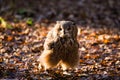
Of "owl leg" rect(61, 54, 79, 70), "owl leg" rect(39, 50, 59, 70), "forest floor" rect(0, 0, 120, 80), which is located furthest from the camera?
"forest floor" rect(0, 0, 120, 80)

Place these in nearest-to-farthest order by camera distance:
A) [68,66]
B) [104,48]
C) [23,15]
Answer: [68,66], [104,48], [23,15]

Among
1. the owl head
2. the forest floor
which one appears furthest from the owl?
the forest floor

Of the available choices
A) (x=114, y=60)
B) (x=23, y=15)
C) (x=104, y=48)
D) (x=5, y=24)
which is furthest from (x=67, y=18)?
(x=114, y=60)

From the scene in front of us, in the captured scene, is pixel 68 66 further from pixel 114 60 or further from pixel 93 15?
pixel 93 15

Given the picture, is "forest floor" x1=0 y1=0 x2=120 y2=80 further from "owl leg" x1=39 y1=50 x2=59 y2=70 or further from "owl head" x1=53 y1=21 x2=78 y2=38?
"owl head" x1=53 y1=21 x2=78 y2=38

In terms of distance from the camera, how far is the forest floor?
23.1ft

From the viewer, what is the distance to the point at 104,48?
8703mm

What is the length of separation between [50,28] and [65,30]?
162 inches

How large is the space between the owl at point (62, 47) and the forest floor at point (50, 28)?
0.24m

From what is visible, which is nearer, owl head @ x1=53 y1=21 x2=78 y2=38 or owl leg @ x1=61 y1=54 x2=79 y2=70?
owl head @ x1=53 y1=21 x2=78 y2=38

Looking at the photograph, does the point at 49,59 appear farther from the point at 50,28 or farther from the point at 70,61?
the point at 50,28

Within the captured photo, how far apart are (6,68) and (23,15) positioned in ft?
15.3

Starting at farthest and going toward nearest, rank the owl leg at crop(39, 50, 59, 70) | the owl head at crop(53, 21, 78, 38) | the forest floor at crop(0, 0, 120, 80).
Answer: the forest floor at crop(0, 0, 120, 80)
the owl leg at crop(39, 50, 59, 70)
the owl head at crop(53, 21, 78, 38)

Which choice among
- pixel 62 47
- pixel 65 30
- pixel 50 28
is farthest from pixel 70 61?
pixel 50 28
